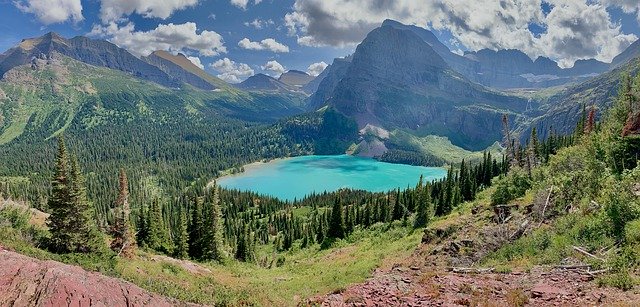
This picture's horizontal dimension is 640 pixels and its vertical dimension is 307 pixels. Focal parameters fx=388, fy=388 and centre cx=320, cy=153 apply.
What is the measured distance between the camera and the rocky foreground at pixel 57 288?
17844mm

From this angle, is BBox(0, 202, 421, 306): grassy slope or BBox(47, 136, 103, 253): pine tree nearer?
BBox(0, 202, 421, 306): grassy slope

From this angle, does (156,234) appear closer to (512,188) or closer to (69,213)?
(69,213)

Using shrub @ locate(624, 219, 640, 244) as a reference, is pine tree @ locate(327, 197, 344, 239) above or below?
below

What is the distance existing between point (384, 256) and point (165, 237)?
52.7 m

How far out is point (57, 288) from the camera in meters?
18.2

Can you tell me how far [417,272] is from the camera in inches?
1005

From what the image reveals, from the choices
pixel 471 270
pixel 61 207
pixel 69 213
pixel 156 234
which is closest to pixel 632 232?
pixel 471 270

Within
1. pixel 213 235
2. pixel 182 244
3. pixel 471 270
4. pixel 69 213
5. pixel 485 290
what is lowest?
pixel 182 244

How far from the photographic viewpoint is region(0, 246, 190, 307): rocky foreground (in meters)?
17.8

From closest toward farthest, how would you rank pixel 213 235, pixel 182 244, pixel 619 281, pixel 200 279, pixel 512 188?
pixel 619 281
pixel 200 279
pixel 512 188
pixel 213 235
pixel 182 244

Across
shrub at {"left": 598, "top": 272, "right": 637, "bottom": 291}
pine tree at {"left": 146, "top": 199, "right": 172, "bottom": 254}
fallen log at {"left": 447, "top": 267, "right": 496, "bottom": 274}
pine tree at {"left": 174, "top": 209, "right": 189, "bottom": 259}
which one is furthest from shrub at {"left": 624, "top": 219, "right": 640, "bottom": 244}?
pine tree at {"left": 146, "top": 199, "right": 172, "bottom": 254}

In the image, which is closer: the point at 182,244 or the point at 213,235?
the point at 213,235

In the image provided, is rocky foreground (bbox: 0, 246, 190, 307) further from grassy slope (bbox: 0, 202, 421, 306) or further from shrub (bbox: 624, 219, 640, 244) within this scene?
shrub (bbox: 624, 219, 640, 244)

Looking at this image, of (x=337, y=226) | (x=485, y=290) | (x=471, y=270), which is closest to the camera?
(x=485, y=290)
